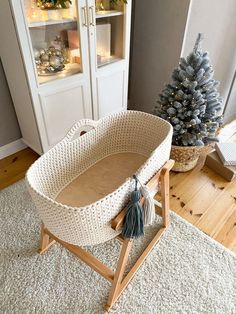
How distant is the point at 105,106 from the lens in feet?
6.19

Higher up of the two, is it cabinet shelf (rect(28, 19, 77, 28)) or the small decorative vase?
cabinet shelf (rect(28, 19, 77, 28))

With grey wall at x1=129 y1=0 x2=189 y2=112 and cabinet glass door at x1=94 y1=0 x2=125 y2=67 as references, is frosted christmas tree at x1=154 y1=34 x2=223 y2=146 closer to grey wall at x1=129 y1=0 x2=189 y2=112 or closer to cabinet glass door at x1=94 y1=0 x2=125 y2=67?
grey wall at x1=129 y1=0 x2=189 y2=112

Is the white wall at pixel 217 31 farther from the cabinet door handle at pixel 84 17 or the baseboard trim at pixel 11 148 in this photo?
the baseboard trim at pixel 11 148

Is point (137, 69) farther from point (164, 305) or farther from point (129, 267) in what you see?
point (164, 305)

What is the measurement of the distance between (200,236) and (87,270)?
0.63 m

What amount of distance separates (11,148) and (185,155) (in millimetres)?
1326

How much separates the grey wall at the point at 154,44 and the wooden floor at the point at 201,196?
0.75 metres

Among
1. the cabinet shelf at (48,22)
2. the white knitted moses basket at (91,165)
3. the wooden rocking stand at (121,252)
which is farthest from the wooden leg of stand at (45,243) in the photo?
the cabinet shelf at (48,22)

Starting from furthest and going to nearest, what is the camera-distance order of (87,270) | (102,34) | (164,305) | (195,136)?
(102,34)
(195,136)
(87,270)
(164,305)

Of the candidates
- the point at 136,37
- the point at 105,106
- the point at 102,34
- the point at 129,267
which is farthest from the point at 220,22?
the point at 129,267

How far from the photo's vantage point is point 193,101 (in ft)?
4.58

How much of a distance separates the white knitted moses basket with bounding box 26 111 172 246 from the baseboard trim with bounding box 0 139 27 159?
0.93 m

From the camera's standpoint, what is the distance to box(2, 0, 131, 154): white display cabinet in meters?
1.34

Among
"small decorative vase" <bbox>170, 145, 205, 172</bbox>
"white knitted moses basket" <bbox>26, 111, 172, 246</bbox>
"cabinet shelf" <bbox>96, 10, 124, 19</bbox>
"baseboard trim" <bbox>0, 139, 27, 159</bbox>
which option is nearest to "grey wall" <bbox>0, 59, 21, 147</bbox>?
"baseboard trim" <bbox>0, 139, 27, 159</bbox>
